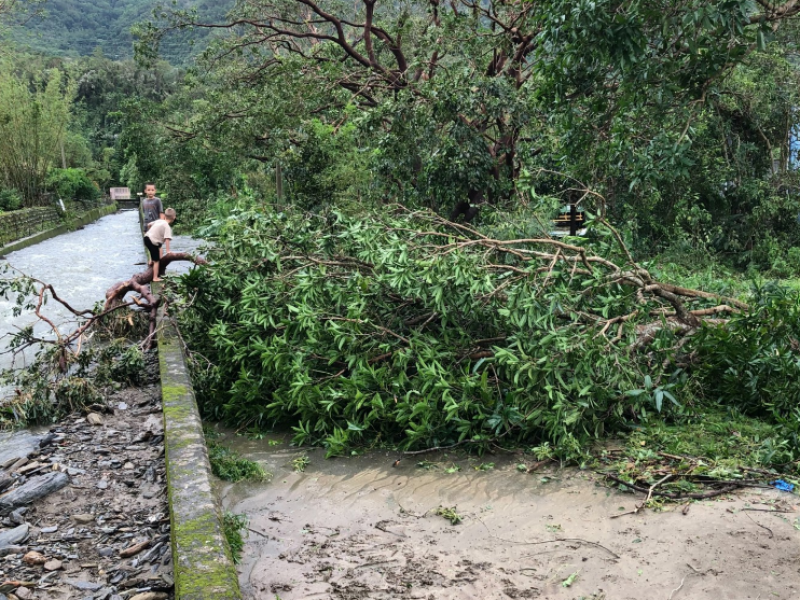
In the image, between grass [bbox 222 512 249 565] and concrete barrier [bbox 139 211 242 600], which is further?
grass [bbox 222 512 249 565]

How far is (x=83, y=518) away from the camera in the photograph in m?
4.29

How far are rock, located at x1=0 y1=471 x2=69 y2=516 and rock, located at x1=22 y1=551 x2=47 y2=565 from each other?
67cm

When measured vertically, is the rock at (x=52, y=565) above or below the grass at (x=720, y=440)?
above

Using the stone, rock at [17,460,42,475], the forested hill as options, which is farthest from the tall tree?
the forested hill

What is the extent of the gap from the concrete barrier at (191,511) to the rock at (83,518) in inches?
21.5

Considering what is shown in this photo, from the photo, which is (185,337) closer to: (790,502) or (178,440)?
(178,440)

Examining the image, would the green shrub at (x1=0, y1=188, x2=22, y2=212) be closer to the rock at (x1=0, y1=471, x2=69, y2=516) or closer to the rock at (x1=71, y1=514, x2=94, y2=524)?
the rock at (x1=0, y1=471, x2=69, y2=516)

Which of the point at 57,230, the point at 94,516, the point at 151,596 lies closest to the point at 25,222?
the point at 57,230

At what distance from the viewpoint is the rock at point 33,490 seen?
443cm

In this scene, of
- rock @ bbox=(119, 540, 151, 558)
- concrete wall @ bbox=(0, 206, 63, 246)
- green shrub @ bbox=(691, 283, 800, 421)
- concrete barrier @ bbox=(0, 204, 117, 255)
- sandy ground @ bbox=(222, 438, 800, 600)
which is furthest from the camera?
concrete wall @ bbox=(0, 206, 63, 246)

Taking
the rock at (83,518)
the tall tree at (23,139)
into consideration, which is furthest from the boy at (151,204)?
the tall tree at (23,139)

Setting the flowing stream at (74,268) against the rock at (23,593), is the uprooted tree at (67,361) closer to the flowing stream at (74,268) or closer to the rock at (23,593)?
the flowing stream at (74,268)

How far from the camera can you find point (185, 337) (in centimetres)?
717

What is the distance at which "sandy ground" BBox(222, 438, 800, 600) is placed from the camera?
3.69 meters
